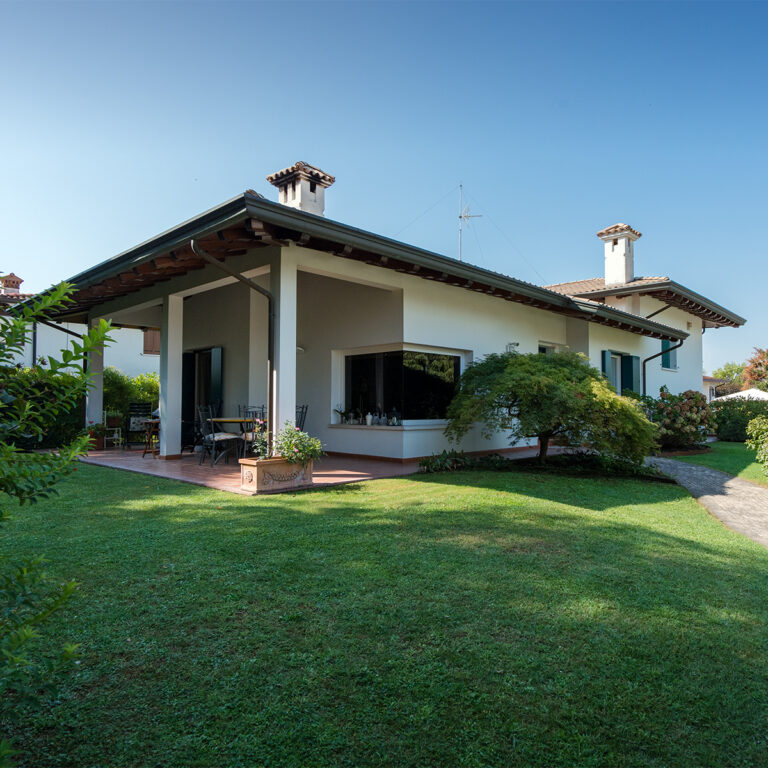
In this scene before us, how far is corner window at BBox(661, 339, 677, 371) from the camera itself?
17188mm

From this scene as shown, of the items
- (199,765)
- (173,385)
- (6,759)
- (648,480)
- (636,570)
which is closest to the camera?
(6,759)

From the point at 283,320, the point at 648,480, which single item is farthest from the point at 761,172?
the point at 283,320

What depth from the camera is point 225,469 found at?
334 inches

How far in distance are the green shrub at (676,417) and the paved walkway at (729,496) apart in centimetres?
→ 230

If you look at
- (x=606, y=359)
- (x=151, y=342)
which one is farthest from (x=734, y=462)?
(x=151, y=342)

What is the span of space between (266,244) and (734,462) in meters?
10.8

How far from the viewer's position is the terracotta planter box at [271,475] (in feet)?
21.1

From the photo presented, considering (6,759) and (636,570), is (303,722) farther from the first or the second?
(636,570)

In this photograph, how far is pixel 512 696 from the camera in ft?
7.11

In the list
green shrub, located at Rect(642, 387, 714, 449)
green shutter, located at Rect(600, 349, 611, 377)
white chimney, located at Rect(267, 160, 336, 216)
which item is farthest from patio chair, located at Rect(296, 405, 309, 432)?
green shutter, located at Rect(600, 349, 611, 377)

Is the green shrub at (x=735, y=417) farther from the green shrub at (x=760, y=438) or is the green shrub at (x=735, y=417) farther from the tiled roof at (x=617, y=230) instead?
the green shrub at (x=760, y=438)

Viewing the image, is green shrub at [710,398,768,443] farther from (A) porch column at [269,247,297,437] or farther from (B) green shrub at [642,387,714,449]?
(A) porch column at [269,247,297,437]

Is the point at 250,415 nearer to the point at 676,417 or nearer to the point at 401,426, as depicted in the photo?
the point at 401,426

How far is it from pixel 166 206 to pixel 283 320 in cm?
896
